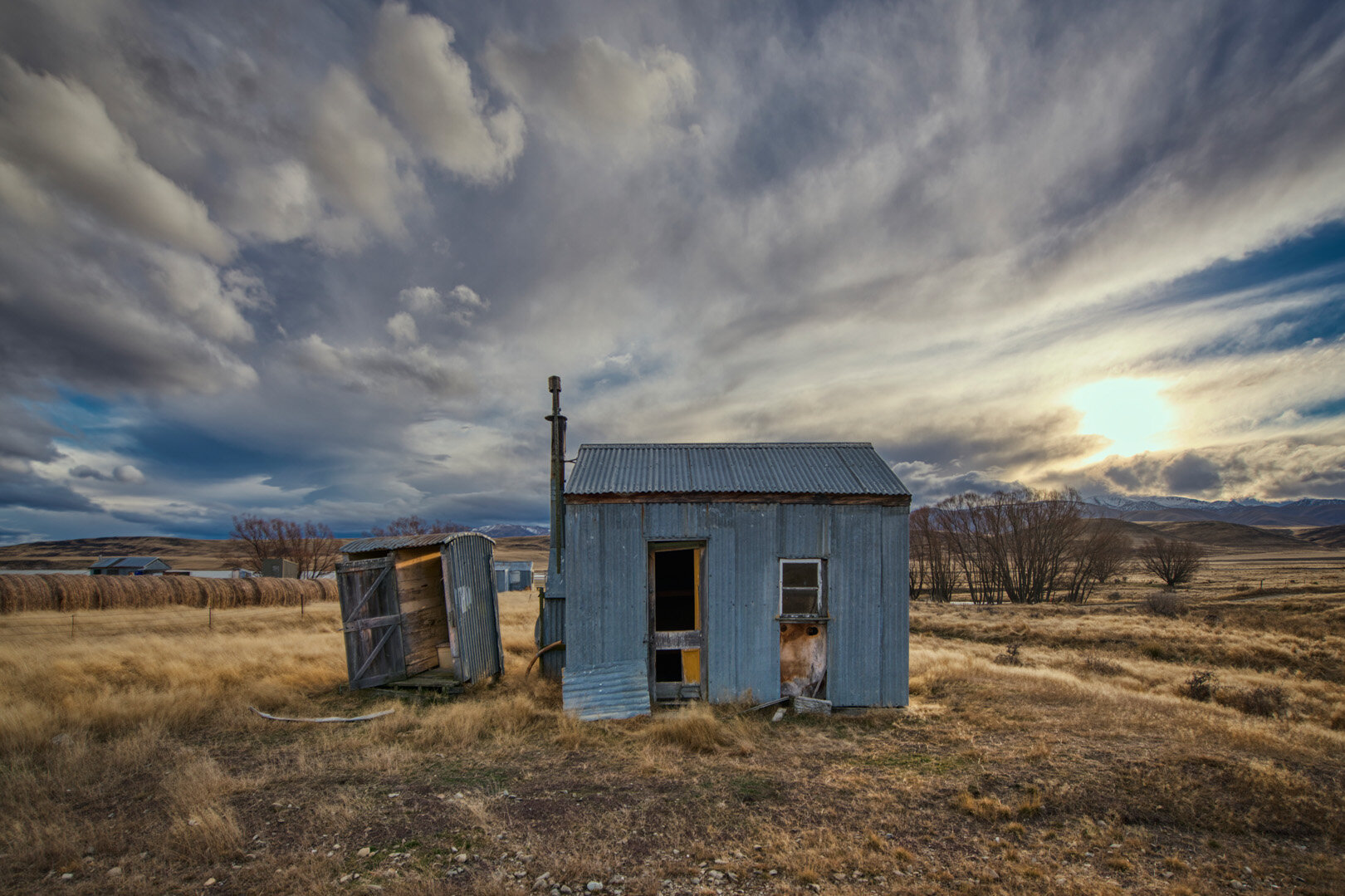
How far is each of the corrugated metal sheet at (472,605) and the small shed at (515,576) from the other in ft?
100

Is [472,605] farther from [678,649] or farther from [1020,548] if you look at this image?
[1020,548]

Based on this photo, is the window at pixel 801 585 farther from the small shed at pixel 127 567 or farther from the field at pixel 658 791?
the small shed at pixel 127 567

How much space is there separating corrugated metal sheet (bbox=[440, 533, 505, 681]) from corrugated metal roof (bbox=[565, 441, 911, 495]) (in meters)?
3.37

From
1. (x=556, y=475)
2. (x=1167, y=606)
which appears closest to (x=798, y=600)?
(x=556, y=475)

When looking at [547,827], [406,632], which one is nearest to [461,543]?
Answer: [406,632]

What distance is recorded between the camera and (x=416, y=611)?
41.7ft

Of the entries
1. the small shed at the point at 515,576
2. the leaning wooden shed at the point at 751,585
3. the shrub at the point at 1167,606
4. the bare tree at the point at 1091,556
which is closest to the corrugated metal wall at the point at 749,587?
the leaning wooden shed at the point at 751,585

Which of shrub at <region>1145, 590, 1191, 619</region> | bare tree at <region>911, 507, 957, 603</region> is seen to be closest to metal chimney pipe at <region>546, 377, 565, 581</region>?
shrub at <region>1145, 590, 1191, 619</region>

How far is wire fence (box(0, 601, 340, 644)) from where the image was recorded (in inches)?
723

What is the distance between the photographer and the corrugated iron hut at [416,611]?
A: 37.2ft

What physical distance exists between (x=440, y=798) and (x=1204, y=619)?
3128cm

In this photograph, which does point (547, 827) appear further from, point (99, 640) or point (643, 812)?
point (99, 640)

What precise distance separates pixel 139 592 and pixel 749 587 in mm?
33239

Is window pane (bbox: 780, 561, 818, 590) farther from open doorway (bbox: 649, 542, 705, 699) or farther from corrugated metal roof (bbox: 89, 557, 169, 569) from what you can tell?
corrugated metal roof (bbox: 89, 557, 169, 569)
